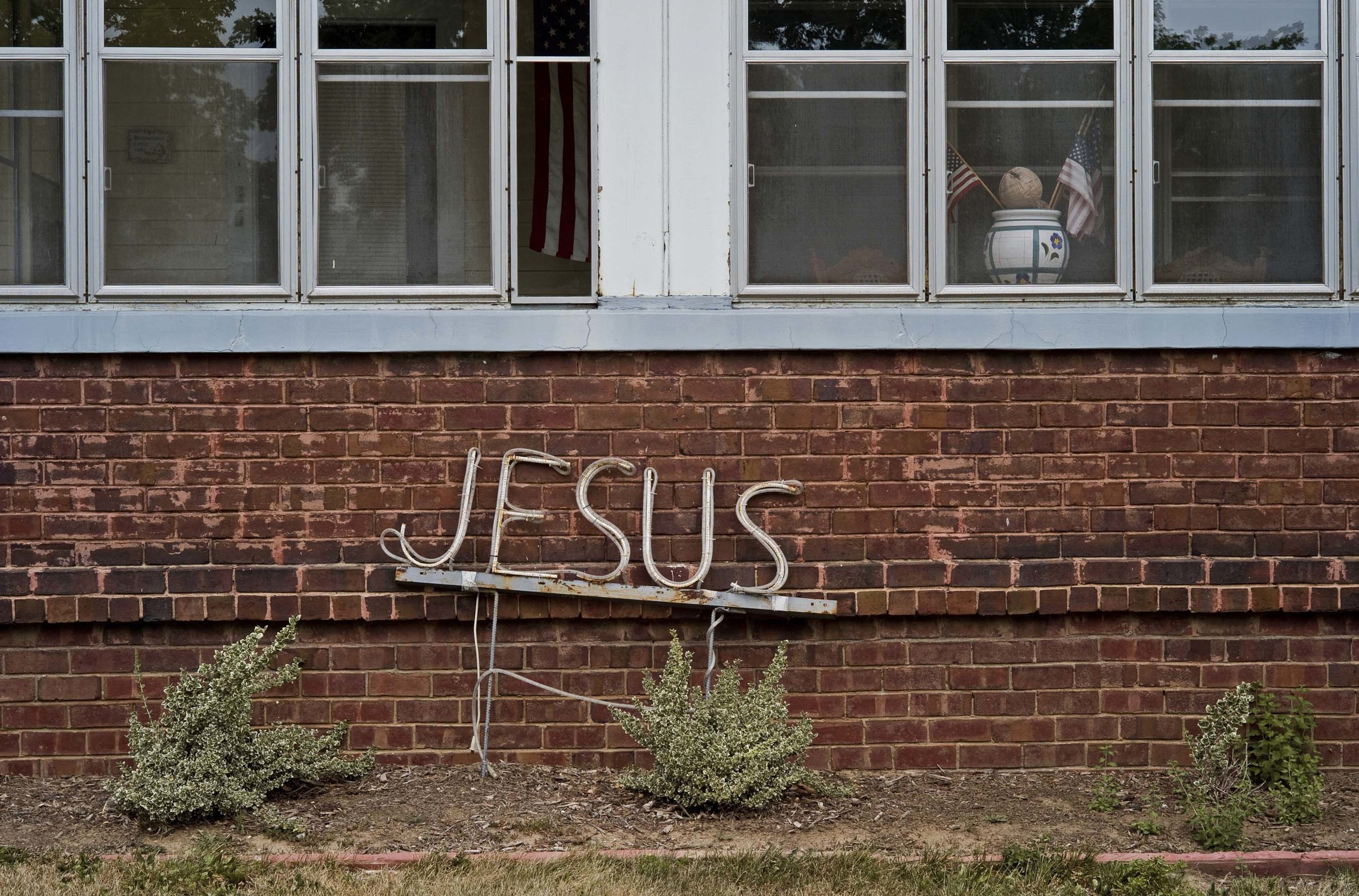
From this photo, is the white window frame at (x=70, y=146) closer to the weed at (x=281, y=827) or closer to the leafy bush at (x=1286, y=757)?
the weed at (x=281, y=827)

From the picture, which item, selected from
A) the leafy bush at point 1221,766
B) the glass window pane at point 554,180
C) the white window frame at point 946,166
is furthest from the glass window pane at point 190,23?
the leafy bush at point 1221,766

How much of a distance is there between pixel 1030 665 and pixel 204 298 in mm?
3726

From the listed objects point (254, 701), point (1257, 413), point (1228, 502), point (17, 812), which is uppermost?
point (1257, 413)

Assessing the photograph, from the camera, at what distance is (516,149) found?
555 cm

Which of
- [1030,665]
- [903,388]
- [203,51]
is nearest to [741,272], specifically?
[903,388]

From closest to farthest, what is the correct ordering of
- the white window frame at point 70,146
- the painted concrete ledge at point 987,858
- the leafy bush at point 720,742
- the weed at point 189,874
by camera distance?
the weed at point 189,874 → the painted concrete ledge at point 987,858 → the leafy bush at point 720,742 → the white window frame at point 70,146

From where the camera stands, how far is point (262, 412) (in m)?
5.40

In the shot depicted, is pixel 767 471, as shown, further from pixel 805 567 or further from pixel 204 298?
pixel 204 298

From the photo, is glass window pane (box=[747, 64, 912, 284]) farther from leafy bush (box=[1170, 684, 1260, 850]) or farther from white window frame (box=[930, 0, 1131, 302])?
leafy bush (box=[1170, 684, 1260, 850])

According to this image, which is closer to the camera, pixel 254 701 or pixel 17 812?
pixel 17 812

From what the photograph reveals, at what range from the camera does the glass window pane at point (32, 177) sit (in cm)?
548

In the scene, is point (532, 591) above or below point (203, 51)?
below

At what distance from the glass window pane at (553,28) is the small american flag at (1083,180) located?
2.07 meters

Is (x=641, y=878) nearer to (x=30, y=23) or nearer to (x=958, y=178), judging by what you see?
(x=958, y=178)
